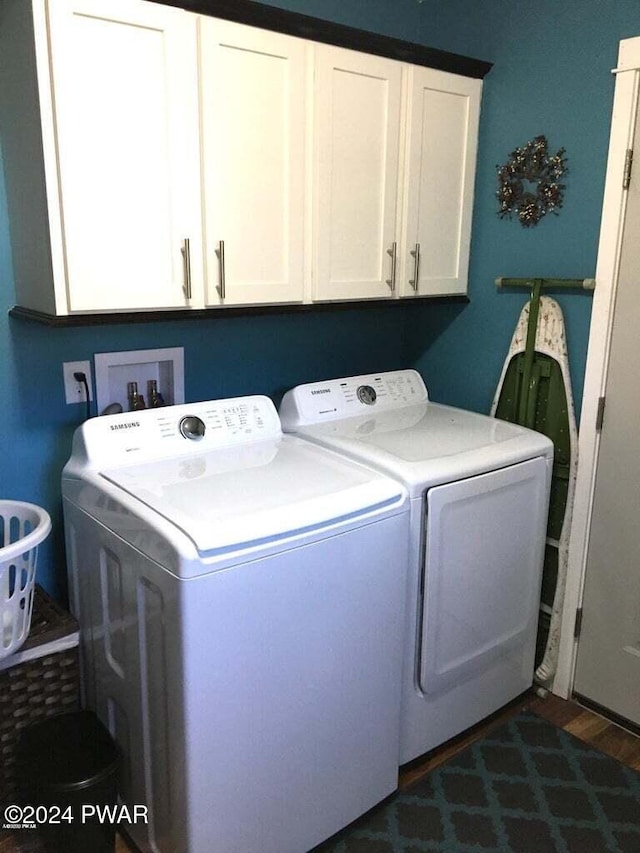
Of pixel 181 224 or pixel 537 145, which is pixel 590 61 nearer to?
pixel 537 145

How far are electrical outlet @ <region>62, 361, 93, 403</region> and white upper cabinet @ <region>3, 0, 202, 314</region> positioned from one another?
11.3 inches

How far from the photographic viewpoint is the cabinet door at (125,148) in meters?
1.59

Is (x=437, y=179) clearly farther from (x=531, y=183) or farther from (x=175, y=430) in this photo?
(x=175, y=430)

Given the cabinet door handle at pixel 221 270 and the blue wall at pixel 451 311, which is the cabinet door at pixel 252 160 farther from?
the blue wall at pixel 451 311

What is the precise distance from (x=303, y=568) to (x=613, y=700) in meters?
1.39

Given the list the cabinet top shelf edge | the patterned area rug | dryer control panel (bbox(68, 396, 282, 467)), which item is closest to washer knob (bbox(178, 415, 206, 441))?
dryer control panel (bbox(68, 396, 282, 467))

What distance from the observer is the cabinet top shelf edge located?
5.73 ft

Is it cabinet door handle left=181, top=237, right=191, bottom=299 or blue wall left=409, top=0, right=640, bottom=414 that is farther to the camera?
blue wall left=409, top=0, right=640, bottom=414

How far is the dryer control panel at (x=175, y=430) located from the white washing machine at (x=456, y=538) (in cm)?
18

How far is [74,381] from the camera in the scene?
2.06 m

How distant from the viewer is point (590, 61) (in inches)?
82.7

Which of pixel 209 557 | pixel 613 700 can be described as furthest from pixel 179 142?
pixel 613 700

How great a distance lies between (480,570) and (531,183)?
1.25 meters

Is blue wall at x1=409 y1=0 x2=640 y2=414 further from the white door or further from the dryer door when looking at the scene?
the dryer door
